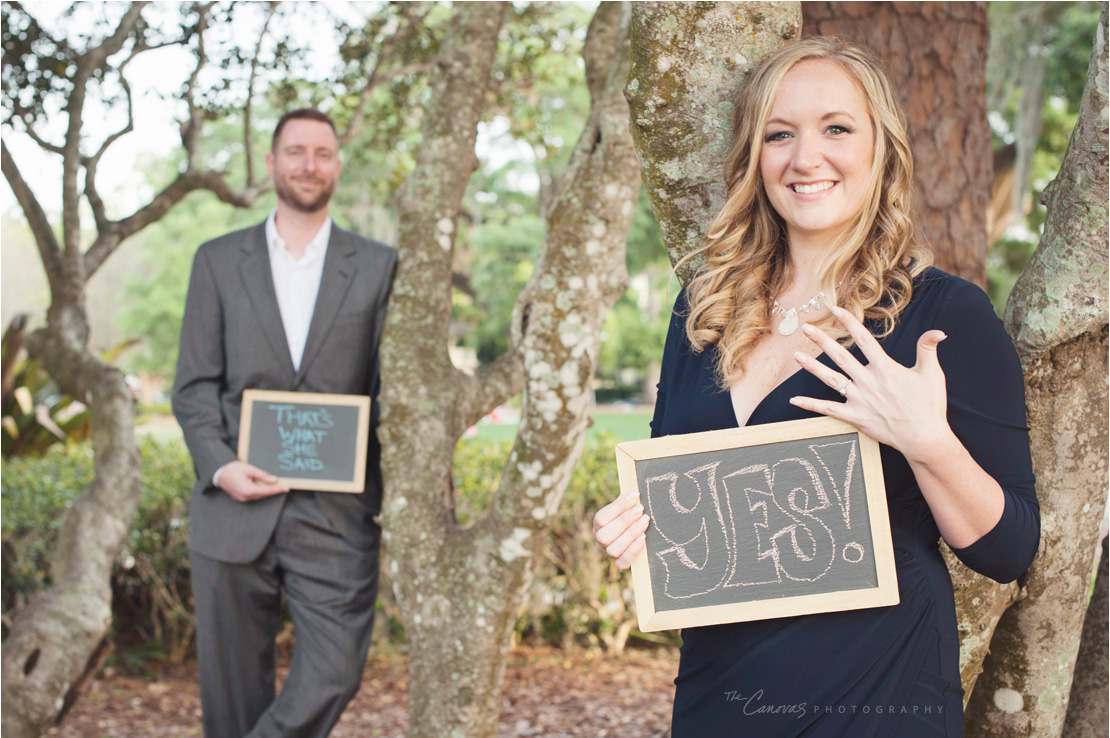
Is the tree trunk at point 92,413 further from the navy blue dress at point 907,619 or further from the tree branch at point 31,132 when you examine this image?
the navy blue dress at point 907,619

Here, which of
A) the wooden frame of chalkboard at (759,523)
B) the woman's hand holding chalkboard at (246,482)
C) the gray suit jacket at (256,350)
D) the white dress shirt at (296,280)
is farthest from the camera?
the white dress shirt at (296,280)

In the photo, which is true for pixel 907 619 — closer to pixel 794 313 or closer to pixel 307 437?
pixel 794 313

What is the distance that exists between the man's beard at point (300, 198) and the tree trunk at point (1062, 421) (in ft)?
8.88

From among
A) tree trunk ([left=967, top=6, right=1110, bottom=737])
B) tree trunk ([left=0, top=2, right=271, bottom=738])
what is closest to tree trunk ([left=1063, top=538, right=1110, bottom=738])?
tree trunk ([left=967, top=6, right=1110, bottom=737])

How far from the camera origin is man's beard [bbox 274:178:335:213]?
3.72 meters

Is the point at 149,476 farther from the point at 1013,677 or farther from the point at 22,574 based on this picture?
the point at 1013,677

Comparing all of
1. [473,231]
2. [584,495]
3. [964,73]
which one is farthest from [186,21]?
[473,231]

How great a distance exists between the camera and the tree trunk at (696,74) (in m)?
2.09

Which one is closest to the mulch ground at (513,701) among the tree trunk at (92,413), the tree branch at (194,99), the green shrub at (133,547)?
the green shrub at (133,547)

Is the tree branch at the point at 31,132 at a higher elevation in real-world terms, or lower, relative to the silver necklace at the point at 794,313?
higher

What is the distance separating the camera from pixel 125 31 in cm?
487

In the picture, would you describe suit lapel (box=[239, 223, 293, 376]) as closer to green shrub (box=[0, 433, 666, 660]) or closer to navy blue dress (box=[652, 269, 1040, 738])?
green shrub (box=[0, 433, 666, 660])

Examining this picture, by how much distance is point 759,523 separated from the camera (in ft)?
5.50

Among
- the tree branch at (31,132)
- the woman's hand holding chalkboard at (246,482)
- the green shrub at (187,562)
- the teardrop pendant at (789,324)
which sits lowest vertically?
the green shrub at (187,562)
